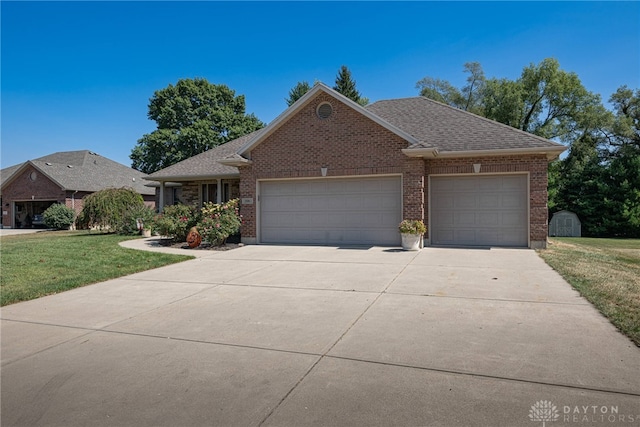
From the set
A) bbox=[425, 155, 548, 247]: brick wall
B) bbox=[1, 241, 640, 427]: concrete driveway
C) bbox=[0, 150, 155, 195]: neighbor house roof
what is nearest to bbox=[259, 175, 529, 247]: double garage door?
bbox=[425, 155, 548, 247]: brick wall

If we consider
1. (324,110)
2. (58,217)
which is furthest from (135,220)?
(58,217)

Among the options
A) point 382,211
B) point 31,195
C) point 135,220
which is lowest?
point 135,220

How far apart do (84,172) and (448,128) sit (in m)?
30.1

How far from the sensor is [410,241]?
1188 cm

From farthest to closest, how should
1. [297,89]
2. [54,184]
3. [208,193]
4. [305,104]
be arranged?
[297,89]
[54,184]
[208,193]
[305,104]

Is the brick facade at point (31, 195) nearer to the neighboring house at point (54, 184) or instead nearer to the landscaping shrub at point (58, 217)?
the neighboring house at point (54, 184)

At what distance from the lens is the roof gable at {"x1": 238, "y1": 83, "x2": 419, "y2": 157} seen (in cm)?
1249

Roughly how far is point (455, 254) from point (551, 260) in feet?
7.39

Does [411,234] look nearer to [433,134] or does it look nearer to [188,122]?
[433,134]

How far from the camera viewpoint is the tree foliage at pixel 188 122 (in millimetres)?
40156

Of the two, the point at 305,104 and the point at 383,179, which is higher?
the point at 305,104

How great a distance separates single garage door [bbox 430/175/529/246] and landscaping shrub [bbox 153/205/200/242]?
28.3 feet

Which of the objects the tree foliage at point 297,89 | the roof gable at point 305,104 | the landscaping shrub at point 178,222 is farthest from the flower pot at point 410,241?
the tree foliage at point 297,89

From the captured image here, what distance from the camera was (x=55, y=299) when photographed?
652 centimetres
